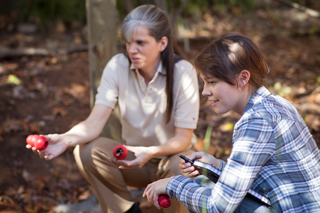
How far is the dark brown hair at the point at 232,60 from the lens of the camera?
1.55 meters

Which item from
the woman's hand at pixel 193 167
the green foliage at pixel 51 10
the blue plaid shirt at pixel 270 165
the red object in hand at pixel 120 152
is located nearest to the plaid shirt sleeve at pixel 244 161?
the blue plaid shirt at pixel 270 165

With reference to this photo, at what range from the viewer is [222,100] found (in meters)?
1.61

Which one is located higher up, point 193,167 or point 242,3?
point 242,3

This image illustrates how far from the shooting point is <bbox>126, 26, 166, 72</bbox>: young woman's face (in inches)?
88.9

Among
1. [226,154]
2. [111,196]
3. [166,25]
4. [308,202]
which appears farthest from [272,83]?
[308,202]

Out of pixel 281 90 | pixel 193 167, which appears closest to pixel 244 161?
pixel 193 167

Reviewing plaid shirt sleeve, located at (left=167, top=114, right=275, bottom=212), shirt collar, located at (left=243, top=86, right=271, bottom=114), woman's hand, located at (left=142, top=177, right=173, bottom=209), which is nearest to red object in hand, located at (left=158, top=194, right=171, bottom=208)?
woman's hand, located at (left=142, top=177, right=173, bottom=209)

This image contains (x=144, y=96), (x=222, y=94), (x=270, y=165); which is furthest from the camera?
(x=144, y=96)

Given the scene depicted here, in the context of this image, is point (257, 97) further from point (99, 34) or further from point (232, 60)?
point (99, 34)

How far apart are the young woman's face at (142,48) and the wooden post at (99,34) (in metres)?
0.61

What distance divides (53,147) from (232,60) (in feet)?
4.07

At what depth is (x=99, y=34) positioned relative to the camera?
2.82 metres

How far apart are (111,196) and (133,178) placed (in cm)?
20

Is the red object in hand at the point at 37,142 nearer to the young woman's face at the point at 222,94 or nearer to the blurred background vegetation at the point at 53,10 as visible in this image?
the young woman's face at the point at 222,94
